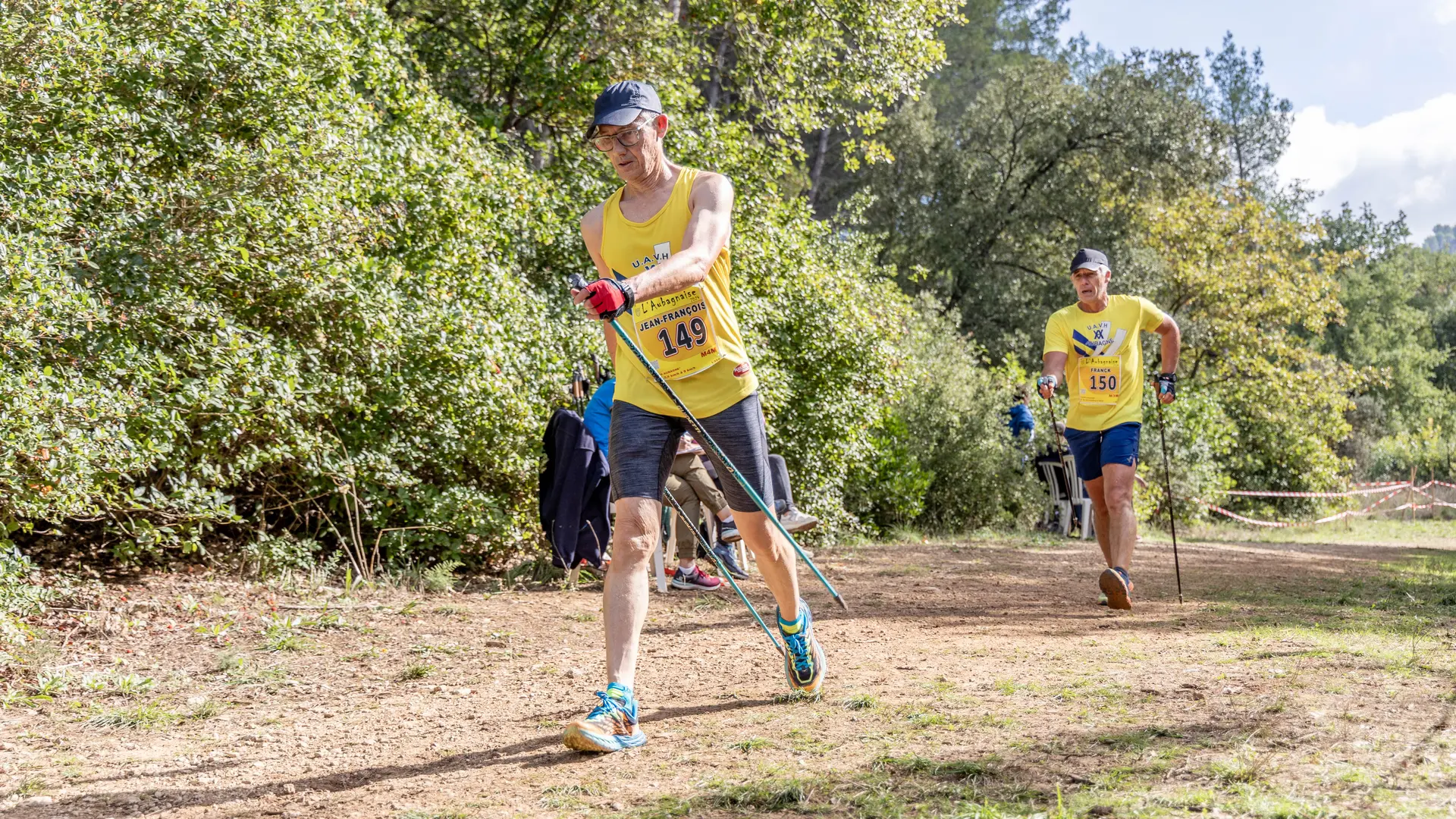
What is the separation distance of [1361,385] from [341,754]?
99.0 ft

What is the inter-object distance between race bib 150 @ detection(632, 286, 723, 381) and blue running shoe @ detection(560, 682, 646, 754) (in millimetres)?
1132

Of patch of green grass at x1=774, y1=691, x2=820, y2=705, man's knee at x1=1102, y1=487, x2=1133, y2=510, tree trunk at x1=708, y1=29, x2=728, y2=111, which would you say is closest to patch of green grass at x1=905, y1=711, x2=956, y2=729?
patch of green grass at x1=774, y1=691, x2=820, y2=705

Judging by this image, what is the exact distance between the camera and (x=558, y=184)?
11836mm

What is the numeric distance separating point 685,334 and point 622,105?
0.83 m

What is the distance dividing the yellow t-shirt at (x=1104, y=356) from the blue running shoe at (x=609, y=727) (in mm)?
4331

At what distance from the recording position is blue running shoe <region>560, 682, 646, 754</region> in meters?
3.77

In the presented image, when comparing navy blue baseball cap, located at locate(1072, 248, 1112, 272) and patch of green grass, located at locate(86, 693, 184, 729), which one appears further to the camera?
navy blue baseball cap, located at locate(1072, 248, 1112, 272)

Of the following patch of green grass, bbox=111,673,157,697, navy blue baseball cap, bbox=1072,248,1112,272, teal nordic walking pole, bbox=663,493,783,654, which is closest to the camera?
teal nordic walking pole, bbox=663,493,783,654

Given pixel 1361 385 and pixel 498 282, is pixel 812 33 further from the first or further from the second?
pixel 1361 385

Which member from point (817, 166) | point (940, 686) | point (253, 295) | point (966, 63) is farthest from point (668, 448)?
point (966, 63)

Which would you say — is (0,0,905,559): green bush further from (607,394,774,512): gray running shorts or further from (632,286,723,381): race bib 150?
(632,286,723,381): race bib 150

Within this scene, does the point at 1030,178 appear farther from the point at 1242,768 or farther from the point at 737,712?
the point at 1242,768

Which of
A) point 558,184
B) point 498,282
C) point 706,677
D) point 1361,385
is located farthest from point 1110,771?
point 1361,385

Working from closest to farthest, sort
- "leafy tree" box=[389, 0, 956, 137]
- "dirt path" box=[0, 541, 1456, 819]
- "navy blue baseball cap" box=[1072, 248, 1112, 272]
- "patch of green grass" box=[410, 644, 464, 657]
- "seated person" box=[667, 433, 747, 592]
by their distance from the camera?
"dirt path" box=[0, 541, 1456, 819] → "patch of green grass" box=[410, 644, 464, 657] → "navy blue baseball cap" box=[1072, 248, 1112, 272] → "seated person" box=[667, 433, 747, 592] → "leafy tree" box=[389, 0, 956, 137]
